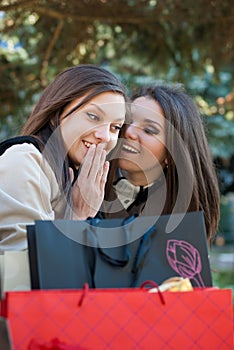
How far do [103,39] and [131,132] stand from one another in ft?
9.14

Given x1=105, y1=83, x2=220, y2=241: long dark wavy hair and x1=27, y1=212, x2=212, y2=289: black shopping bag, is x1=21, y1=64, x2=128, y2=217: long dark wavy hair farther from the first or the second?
x1=27, y1=212, x2=212, y2=289: black shopping bag

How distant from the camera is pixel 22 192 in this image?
6.12 feet

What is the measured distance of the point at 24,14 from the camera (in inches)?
188

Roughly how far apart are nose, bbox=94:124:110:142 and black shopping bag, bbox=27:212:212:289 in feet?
2.24

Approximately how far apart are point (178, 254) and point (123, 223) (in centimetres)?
15

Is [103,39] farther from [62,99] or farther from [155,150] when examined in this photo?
[62,99]

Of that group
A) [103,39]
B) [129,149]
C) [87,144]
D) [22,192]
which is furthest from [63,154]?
[103,39]

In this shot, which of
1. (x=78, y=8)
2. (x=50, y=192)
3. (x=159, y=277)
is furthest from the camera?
(x=78, y=8)

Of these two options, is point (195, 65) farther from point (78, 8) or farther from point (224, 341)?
point (224, 341)

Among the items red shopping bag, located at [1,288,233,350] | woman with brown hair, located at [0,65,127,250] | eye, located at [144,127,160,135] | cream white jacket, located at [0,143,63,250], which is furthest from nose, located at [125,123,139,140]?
red shopping bag, located at [1,288,233,350]

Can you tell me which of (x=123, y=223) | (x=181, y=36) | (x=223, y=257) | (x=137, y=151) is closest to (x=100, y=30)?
(x=181, y=36)

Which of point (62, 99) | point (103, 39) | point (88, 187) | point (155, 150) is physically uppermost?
point (62, 99)

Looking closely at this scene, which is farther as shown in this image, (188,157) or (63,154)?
(188,157)

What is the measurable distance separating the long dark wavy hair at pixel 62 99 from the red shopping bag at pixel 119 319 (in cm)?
78
